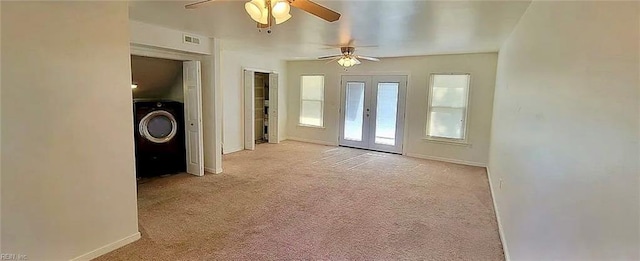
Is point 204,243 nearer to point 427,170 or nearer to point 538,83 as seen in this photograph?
point 538,83

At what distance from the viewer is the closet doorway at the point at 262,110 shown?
726 cm

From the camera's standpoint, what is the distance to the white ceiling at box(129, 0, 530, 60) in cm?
288

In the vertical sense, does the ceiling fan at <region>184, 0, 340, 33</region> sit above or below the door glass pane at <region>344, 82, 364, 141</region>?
above

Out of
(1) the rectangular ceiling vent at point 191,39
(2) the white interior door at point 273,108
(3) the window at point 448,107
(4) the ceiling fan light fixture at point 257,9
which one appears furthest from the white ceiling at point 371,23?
(2) the white interior door at point 273,108

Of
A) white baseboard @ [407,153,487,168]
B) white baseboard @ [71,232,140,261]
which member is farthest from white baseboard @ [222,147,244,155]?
white baseboard @ [71,232,140,261]

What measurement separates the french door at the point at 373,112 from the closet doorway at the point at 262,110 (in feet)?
5.57

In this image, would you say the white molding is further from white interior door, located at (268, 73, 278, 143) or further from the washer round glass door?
the washer round glass door

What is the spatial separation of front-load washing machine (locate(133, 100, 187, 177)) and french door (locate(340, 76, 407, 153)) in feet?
12.5

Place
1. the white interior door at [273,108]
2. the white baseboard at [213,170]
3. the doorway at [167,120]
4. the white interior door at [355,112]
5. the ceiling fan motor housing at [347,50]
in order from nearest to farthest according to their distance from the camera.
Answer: the doorway at [167,120], the white baseboard at [213,170], the ceiling fan motor housing at [347,50], the white interior door at [355,112], the white interior door at [273,108]

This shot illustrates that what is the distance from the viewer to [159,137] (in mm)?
4883

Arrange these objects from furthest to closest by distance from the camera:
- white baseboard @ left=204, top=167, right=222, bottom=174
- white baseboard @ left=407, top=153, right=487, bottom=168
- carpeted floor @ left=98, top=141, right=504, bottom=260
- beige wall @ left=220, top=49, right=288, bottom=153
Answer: beige wall @ left=220, top=49, right=288, bottom=153
white baseboard @ left=407, top=153, right=487, bottom=168
white baseboard @ left=204, top=167, right=222, bottom=174
carpeted floor @ left=98, top=141, right=504, bottom=260

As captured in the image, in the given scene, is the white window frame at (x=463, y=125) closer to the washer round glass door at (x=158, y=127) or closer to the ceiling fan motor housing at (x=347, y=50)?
the ceiling fan motor housing at (x=347, y=50)

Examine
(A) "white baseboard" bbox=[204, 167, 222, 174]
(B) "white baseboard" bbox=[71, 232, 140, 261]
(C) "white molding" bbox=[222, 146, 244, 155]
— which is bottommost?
(B) "white baseboard" bbox=[71, 232, 140, 261]

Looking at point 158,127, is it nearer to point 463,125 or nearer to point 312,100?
point 312,100
